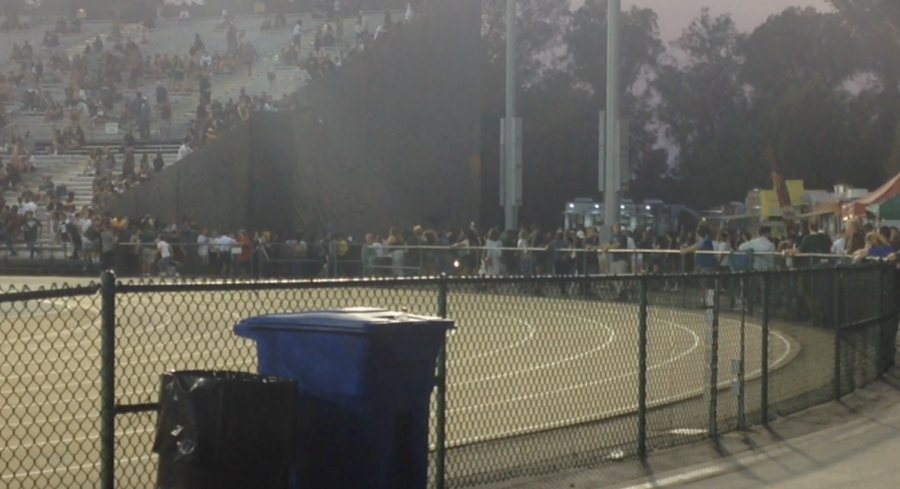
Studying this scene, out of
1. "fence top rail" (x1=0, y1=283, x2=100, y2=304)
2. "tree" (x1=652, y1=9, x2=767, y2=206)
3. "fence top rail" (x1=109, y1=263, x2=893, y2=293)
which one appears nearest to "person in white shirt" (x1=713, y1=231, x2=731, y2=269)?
"fence top rail" (x1=109, y1=263, x2=893, y2=293)

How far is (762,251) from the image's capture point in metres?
23.7

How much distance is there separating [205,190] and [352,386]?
36.0m

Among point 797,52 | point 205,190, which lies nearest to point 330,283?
point 205,190

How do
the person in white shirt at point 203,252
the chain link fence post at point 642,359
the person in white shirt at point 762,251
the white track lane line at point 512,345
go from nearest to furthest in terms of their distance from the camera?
the chain link fence post at point 642,359, the white track lane line at point 512,345, the person in white shirt at point 762,251, the person in white shirt at point 203,252

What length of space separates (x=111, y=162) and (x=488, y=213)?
972 inches

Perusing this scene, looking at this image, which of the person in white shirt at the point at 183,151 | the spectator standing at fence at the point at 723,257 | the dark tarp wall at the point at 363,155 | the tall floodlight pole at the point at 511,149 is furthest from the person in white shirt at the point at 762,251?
the person in white shirt at the point at 183,151

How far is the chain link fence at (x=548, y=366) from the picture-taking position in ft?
27.4

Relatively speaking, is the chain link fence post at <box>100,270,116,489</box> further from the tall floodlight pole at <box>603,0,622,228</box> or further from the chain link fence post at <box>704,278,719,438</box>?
the tall floodlight pole at <box>603,0,622,228</box>

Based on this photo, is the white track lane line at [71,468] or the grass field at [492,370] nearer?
the white track lane line at [71,468]

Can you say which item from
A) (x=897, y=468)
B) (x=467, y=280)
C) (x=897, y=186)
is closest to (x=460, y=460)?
(x=467, y=280)

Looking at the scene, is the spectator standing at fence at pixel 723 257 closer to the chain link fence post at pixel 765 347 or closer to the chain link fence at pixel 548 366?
the chain link fence at pixel 548 366

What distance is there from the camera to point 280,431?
18.9ft

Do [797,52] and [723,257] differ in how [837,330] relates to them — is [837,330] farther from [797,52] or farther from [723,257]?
[797,52]

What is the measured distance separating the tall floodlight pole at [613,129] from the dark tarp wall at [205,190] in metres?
15.4
